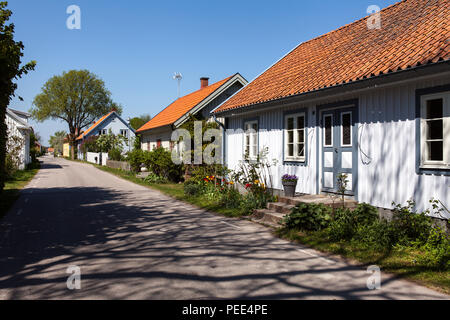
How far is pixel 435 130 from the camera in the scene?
7.29m

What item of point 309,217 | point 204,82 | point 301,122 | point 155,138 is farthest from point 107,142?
point 309,217

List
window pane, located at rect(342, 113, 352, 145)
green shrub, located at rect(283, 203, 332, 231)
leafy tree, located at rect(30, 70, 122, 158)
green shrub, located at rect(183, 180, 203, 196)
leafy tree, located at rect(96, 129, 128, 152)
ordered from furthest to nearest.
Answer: leafy tree, located at rect(30, 70, 122, 158) < leafy tree, located at rect(96, 129, 128, 152) < green shrub, located at rect(183, 180, 203, 196) < window pane, located at rect(342, 113, 352, 145) < green shrub, located at rect(283, 203, 332, 231)

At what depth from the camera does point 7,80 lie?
999cm

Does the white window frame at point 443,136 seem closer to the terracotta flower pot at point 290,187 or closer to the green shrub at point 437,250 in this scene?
the green shrub at point 437,250

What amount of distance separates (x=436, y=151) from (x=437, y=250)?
2.14m

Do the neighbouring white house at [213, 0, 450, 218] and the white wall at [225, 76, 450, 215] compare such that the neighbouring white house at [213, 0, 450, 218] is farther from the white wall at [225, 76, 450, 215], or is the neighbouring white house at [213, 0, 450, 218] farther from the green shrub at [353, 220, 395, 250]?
the green shrub at [353, 220, 395, 250]

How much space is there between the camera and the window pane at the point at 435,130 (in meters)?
7.16

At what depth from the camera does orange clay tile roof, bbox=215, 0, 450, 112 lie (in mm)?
7809

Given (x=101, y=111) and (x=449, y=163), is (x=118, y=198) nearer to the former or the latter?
(x=449, y=163)

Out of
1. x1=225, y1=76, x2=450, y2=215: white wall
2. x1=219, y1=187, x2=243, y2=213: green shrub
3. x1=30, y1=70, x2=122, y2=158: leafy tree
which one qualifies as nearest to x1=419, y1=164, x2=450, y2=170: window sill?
x1=225, y1=76, x2=450, y2=215: white wall

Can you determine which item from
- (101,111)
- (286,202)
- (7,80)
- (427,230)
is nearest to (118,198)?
(7,80)

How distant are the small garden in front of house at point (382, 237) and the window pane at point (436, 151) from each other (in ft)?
2.89

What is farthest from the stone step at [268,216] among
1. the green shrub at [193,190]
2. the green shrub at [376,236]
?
the green shrub at [193,190]

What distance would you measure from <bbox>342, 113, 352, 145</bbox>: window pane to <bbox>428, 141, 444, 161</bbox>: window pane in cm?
230
